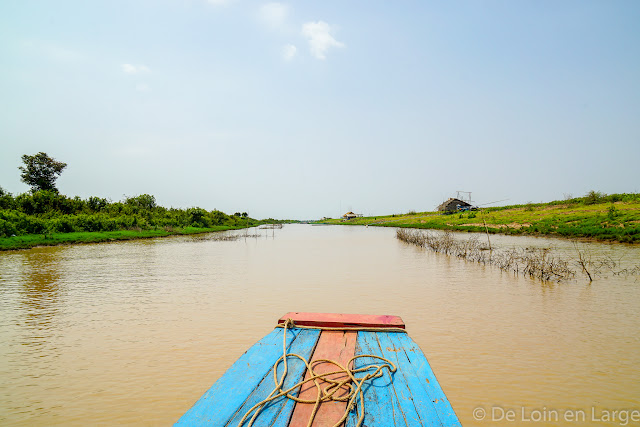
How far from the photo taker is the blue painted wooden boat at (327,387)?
6.89 feet

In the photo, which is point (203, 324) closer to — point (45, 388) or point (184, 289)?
point (45, 388)

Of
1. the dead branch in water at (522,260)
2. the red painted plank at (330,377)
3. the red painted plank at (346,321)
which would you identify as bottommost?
the dead branch in water at (522,260)

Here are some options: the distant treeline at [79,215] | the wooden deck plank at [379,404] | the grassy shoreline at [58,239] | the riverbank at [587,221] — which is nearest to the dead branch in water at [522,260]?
the riverbank at [587,221]

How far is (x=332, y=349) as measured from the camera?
3.25 metres

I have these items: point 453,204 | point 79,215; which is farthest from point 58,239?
point 453,204

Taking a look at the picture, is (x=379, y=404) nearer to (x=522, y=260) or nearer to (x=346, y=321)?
(x=346, y=321)

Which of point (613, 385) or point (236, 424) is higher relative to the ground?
point (236, 424)

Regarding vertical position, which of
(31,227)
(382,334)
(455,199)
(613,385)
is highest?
(455,199)

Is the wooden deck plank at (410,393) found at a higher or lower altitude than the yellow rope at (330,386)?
lower

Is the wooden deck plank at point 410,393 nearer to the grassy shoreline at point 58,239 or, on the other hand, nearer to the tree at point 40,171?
the grassy shoreline at point 58,239

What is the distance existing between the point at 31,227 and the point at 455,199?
230 feet

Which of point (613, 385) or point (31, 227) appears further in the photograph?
point (31, 227)

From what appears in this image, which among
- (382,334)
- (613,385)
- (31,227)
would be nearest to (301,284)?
(382,334)

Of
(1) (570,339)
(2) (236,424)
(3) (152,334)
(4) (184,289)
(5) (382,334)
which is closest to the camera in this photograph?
(2) (236,424)
